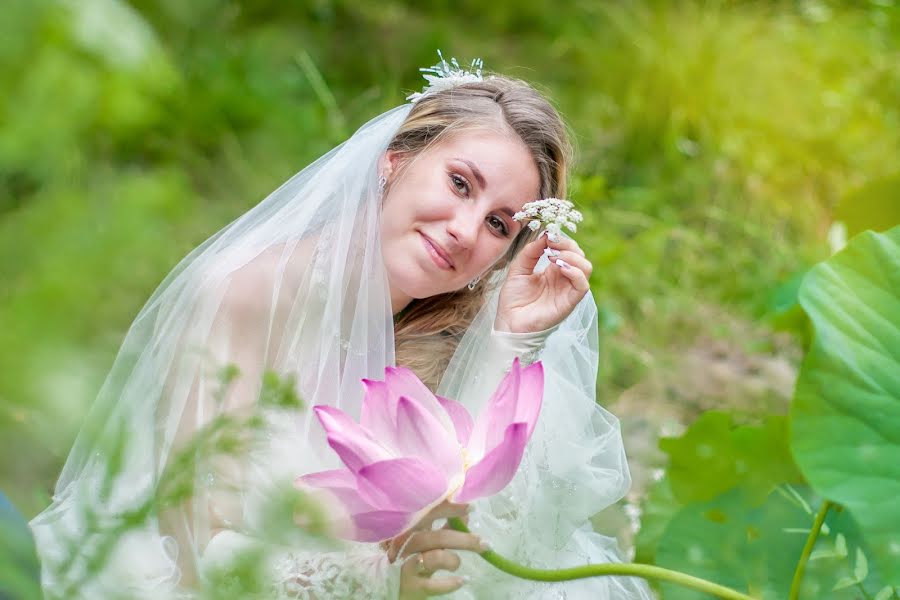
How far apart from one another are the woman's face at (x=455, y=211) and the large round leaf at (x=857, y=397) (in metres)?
0.49

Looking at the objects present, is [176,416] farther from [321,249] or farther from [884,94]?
[884,94]

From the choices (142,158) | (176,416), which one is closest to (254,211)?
(176,416)

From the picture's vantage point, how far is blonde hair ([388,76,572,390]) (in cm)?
149

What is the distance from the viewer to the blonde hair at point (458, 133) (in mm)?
1494

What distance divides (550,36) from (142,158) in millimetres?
2341

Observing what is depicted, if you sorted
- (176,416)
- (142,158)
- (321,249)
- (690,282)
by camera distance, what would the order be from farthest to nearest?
1. (690,282)
2. (142,158)
3. (321,249)
4. (176,416)

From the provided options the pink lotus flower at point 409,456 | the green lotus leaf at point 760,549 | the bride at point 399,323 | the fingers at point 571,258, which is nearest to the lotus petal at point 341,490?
the pink lotus flower at point 409,456

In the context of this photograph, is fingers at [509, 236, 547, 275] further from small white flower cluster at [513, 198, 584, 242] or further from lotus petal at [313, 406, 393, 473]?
lotus petal at [313, 406, 393, 473]

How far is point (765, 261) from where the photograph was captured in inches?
137

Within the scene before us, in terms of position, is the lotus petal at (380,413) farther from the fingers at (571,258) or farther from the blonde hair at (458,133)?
the blonde hair at (458,133)

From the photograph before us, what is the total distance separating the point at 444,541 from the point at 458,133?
846 millimetres

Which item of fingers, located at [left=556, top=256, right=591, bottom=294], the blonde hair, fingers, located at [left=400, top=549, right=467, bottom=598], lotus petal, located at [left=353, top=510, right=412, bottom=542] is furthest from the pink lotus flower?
the blonde hair

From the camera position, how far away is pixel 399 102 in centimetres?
321

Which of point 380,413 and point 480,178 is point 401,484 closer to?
point 380,413
